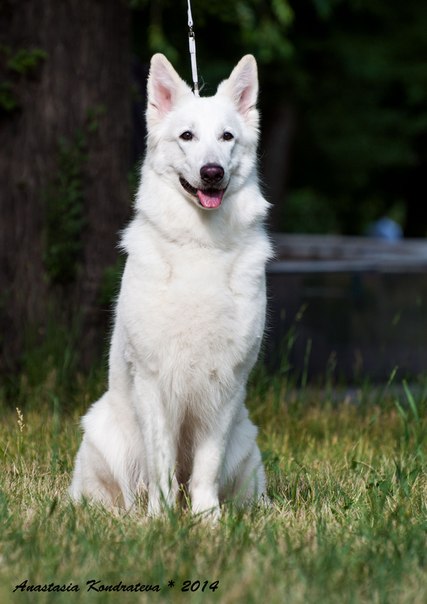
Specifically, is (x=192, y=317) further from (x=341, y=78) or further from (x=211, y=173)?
(x=341, y=78)

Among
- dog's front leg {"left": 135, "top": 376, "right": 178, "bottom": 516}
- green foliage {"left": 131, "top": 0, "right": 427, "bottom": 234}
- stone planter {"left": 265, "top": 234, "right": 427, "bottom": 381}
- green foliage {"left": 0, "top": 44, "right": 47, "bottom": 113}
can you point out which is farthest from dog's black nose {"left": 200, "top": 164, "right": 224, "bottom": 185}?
green foliage {"left": 131, "top": 0, "right": 427, "bottom": 234}

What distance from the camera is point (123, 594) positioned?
3480mm

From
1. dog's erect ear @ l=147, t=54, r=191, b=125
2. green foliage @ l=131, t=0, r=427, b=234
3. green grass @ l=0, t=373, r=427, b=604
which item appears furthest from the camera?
green foliage @ l=131, t=0, r=427, b=234

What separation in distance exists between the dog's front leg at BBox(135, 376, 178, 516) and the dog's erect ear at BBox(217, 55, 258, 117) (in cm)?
131

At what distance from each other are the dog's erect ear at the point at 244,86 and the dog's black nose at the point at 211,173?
21.6 inches

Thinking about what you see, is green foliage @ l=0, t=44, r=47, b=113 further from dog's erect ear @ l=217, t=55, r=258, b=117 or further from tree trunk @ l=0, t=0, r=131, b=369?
dog's erect ear @ l=217, t=55, r=258, b=117

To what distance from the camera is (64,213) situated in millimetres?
7469

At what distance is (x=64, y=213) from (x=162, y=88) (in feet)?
8.63

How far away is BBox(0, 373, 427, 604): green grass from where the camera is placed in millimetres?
3545

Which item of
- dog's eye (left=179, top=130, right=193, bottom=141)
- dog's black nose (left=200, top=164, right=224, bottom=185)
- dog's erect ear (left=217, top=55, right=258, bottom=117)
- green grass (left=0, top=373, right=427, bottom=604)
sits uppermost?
dog's erect ear (left=217, top=55, right=258, bottom=117)

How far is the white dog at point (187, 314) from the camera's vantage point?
4.64 meters

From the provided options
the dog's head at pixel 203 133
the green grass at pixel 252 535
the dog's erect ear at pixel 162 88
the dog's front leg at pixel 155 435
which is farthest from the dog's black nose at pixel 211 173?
the green grass at pixel 252 535

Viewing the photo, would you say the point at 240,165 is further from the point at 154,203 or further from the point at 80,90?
the point at 80,90

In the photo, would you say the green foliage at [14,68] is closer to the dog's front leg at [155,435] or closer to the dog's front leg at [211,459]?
the dog's front leg at [155,435]
